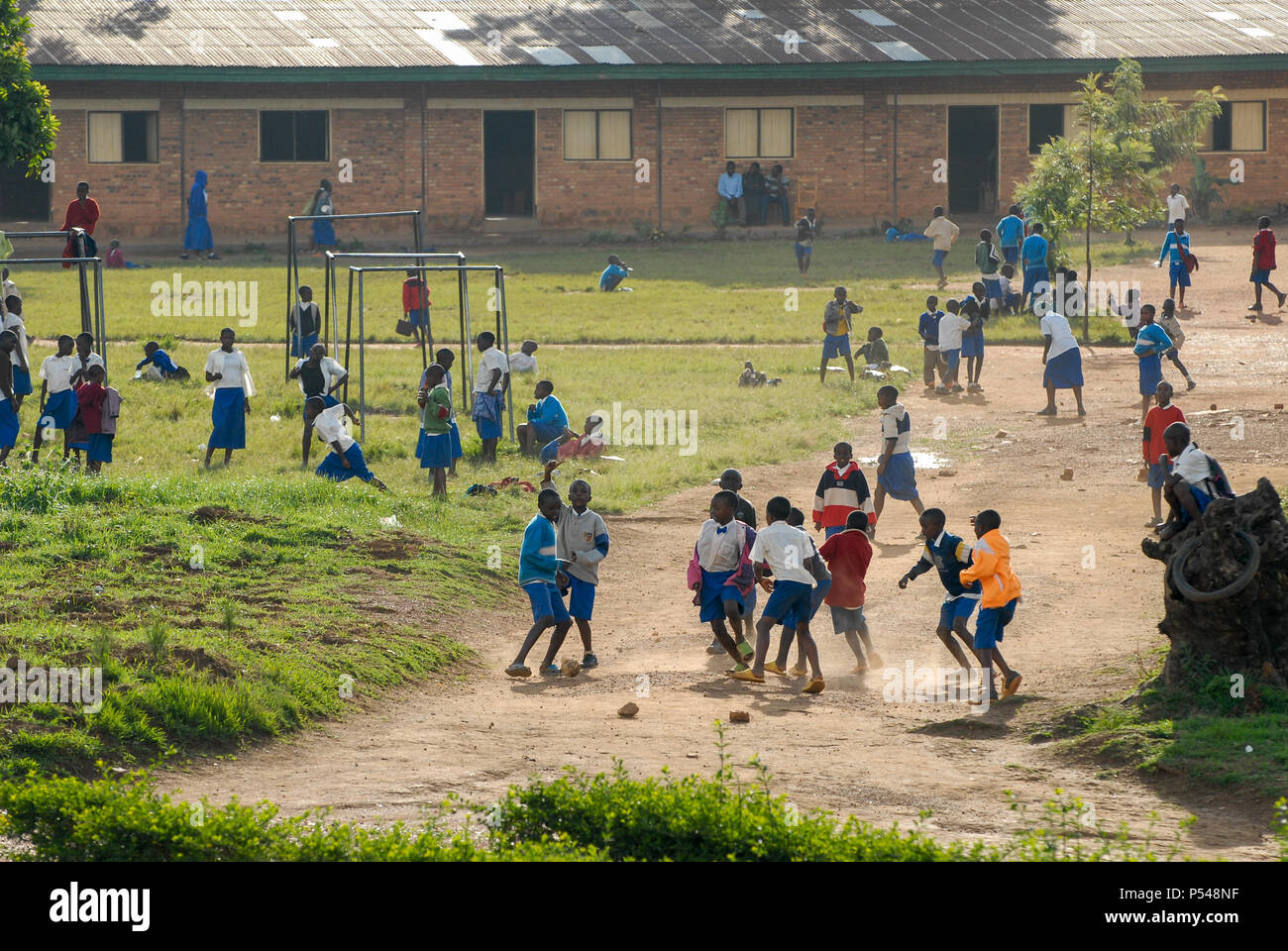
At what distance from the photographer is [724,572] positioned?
36.1 ft

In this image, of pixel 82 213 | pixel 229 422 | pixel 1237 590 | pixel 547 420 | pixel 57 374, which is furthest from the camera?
pixel 82 213

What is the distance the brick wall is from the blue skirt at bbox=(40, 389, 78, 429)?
1937cm

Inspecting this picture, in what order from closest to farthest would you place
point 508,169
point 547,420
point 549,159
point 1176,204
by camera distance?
point 547,420 < point 1176,204 < point 549,159 < point 508,169

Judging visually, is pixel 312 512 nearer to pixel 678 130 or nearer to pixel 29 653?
pixel 29 653

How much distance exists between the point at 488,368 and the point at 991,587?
8.26m

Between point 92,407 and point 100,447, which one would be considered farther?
point 100,447

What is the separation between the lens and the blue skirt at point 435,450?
15578mm

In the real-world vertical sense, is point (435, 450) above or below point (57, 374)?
below

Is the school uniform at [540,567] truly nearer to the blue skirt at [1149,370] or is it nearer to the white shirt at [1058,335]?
the blue skirt at [1149,370]

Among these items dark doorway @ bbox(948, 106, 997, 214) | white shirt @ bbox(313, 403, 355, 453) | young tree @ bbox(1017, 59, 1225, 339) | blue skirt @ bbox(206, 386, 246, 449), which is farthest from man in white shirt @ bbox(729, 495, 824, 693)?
dark doorway @ bbox(948, 106, 997, 214)

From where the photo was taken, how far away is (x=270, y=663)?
10.1m

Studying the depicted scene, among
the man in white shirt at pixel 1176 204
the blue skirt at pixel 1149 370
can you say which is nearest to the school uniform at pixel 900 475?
the blue skirt at pixel 1149 370

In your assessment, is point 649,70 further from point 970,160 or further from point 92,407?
point 92,407

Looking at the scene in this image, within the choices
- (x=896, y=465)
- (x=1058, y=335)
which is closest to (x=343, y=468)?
(x=896, y=465)
